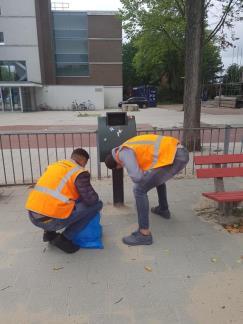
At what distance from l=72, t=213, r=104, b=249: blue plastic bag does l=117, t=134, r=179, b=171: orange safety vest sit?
82cm

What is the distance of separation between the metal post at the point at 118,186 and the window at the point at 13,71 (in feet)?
105

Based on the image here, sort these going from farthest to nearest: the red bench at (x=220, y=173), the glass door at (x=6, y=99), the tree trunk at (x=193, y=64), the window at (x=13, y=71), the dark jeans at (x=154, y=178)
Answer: the window at (x=13, y=71) < the glass door at (x=6, y=99) < the tree trunk at (x=193, y=64) < the red bench at (x=220, y=173) < the dark jeans at (x=154, y=178)

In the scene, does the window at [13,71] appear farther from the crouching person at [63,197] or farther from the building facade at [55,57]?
the crouching person at [63,197]

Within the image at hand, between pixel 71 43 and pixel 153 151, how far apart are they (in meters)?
37.7

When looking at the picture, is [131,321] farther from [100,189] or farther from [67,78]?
[67,78]

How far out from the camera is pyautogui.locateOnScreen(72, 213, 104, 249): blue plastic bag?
10.8 ft

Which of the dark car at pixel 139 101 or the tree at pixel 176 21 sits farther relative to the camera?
the dark car at pixel 139 101

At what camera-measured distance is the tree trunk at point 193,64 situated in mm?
7059

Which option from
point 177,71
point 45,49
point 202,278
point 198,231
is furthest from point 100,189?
point 177,71

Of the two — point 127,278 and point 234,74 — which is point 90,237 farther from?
point 234,74

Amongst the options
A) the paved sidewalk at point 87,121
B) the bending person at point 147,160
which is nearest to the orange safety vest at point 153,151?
the bending person at point 147,160

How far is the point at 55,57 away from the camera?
37.1 metres

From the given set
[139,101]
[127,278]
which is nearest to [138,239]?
[127,278]

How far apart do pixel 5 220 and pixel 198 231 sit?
257 centimetres
